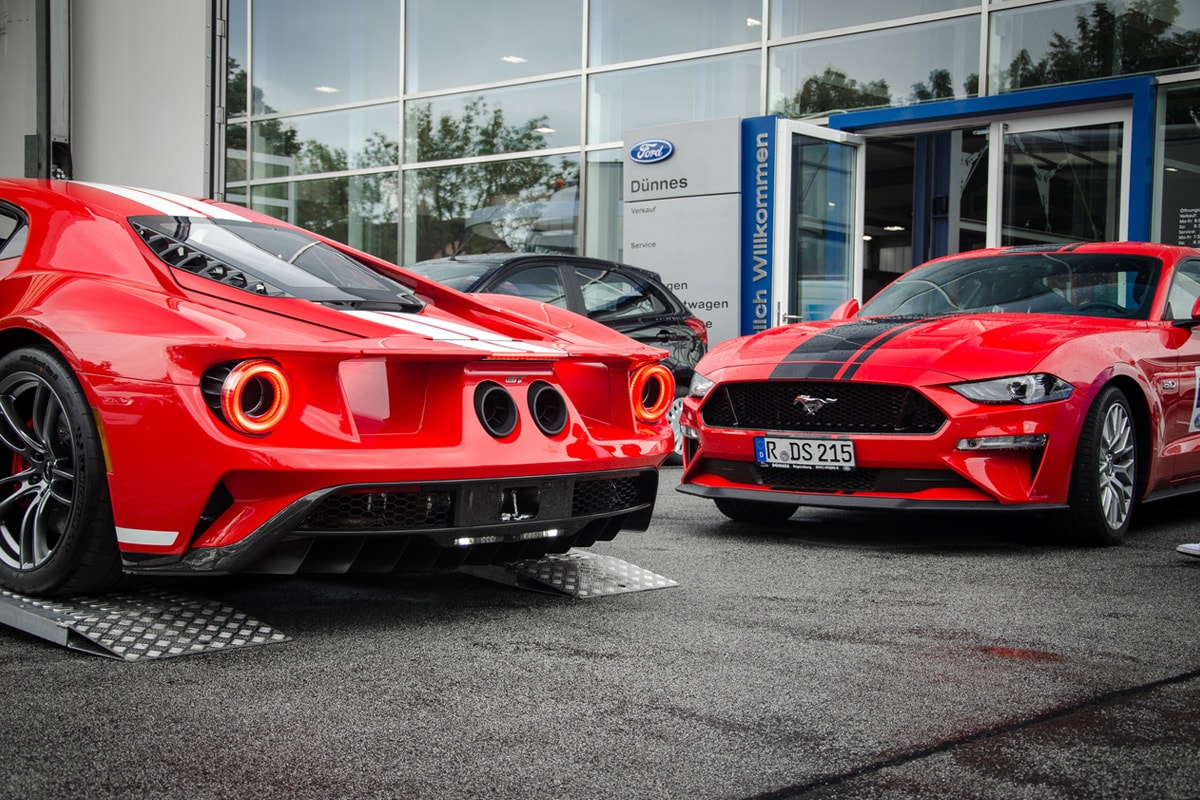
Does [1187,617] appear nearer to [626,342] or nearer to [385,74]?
[626,342]

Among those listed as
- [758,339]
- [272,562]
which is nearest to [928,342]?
[758,339]

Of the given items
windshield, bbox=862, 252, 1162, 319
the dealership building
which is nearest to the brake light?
windshield, bbox=862, 252, 1162, 319

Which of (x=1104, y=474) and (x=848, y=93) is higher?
(x=848, y=93)

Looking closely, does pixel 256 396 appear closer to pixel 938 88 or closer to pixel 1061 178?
pixel 1061 178

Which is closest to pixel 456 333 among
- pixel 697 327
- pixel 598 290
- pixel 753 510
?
pixel 753 510

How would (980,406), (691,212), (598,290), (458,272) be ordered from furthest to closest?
(691,212)
(598,290)
(458,272)
(980,406)

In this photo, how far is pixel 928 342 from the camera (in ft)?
17.7

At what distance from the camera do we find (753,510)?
19.7 ft

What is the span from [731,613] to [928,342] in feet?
6.58

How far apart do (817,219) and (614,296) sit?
4.11m

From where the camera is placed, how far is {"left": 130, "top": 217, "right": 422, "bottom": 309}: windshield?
3627 millimetres

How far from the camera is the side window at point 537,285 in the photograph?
7.83 m

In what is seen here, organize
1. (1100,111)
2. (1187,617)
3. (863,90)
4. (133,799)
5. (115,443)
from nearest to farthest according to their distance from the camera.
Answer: (133,799) < (115,443) < (1187,617) < (1100,111) < (863,90)

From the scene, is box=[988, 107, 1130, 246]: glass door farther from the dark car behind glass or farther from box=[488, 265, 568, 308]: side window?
box=[488, 265, 568, 308]: side window
